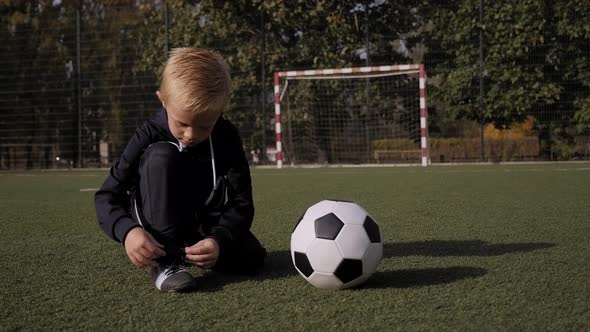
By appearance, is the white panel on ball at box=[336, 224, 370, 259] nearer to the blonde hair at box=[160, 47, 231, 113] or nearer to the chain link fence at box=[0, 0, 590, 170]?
the blonde hair at box=[160, 47, 231, 113]

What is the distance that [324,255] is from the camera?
2045 mm

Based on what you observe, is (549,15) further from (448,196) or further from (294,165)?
(448,196)

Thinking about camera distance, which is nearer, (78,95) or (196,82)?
(196,82)

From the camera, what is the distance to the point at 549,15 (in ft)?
39.0

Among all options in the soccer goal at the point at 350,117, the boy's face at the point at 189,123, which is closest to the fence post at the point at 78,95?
the soccer goal at the point at 350,117

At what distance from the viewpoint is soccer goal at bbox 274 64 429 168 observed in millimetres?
12297

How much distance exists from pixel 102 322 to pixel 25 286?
2.09ft

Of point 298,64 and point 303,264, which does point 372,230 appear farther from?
point 298,64

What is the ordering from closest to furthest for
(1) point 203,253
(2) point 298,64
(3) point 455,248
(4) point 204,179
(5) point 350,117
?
1. (1) point 203,253
2. (4) point 204,179
3. (3) point 455,248
4. (5) point 350,117
5. (2) point 298,64

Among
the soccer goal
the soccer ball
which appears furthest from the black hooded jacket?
the soccer goal

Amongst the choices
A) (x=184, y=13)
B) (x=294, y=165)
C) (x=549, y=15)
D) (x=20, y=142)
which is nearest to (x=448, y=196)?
(x=294, y=165)

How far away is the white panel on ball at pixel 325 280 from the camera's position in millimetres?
2001

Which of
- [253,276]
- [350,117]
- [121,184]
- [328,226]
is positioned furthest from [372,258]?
[350,117]

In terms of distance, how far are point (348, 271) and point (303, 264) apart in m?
0.17
